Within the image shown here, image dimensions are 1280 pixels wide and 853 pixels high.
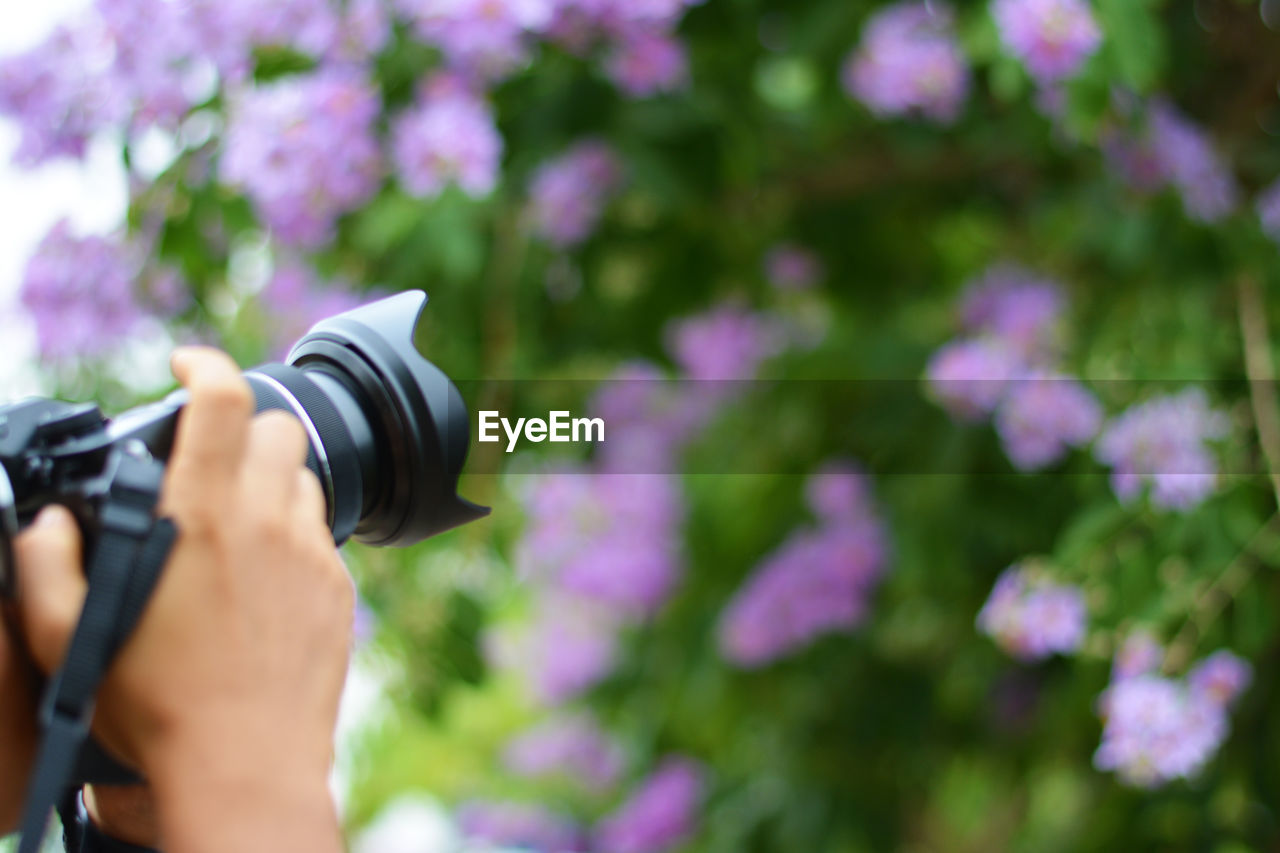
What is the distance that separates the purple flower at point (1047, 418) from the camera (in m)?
1.32

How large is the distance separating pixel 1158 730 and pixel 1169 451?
275 mm

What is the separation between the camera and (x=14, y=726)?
1.72 ft

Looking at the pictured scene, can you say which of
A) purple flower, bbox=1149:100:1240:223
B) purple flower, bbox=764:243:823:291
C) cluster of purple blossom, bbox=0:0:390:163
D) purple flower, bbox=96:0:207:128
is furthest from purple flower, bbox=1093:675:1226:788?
purple flower, bbox=96:0:207:128

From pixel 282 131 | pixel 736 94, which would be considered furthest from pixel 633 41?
pixel 282 131

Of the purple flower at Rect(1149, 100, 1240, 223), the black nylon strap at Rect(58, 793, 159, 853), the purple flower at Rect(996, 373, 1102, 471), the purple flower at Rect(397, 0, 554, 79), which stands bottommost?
the purple flower at Rect(996, 373, 1102, 471)

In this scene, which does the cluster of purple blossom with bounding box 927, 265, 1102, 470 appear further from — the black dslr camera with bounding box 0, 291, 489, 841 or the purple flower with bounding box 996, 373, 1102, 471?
the black dslr camera with bounding box 0, 291, 489, 841

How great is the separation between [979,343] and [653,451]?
56cm

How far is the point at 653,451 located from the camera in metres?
1.82

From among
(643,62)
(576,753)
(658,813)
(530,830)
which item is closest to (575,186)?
(643,62)

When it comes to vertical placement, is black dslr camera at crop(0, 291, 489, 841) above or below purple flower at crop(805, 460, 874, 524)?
above

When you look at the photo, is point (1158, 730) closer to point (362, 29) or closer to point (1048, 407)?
point (1048, 407)

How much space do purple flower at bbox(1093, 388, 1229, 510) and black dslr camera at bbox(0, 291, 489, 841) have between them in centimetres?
73

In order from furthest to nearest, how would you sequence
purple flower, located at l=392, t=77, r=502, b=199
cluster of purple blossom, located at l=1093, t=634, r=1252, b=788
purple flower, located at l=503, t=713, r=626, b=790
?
purple flower, located at l=503, t=713, r=626, b=790
purple flower, located at l=392, t=77, r=502, b=199
cluster of purple blossom, located at l=1093, t=634, r=1252, b=788

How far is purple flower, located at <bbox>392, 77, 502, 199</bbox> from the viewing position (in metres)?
1.21
